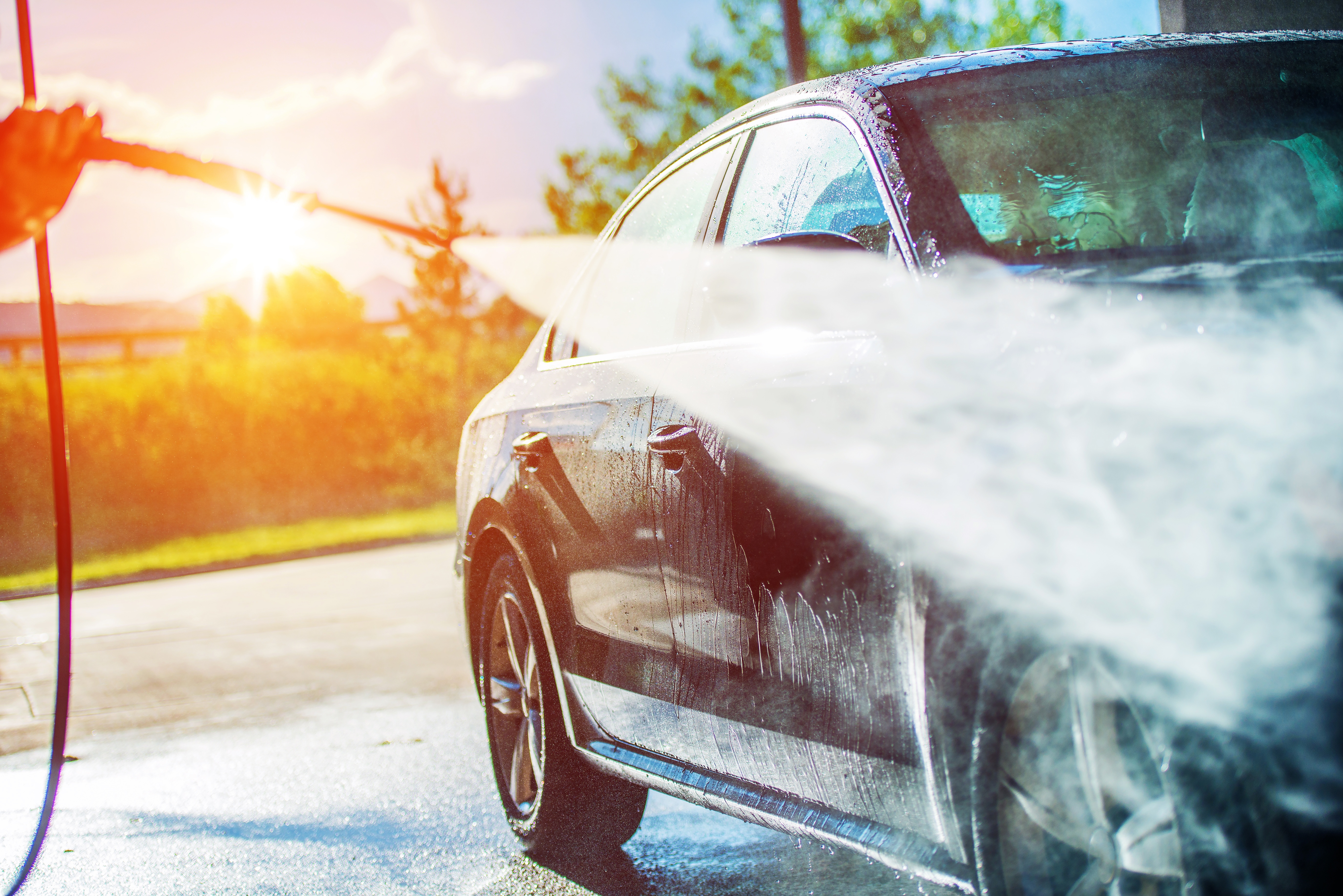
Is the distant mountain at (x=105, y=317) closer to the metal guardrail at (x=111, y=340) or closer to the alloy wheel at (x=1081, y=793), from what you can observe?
the metal guardrail at (x=111, y=340)

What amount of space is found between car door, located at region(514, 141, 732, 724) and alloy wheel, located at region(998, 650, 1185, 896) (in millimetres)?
1211

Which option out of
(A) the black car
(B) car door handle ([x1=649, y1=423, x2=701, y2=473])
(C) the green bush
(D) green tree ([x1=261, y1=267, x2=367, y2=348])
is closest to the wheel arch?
(A) the black car

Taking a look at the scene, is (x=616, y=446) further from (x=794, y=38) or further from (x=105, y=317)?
(x=105, y=317)

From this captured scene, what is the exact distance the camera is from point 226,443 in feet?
99.6

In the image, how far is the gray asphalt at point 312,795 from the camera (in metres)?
4.08

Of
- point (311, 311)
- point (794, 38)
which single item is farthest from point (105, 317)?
point (794, 38)

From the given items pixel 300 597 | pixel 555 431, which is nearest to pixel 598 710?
pixel 555 431

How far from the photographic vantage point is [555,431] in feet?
12.6

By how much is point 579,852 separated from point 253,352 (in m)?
30.0

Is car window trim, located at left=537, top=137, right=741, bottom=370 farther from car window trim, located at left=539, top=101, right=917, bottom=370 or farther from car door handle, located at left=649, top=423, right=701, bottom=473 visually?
car door handle, located at left=649, top=423, right=701, bottom=473

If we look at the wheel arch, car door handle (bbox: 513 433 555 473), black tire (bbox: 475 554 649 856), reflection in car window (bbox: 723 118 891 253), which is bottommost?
black tire (bbox: 475 554 649 856)

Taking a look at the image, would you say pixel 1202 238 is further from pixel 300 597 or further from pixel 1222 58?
pixel 300 597

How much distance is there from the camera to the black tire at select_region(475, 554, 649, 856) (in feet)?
13.1

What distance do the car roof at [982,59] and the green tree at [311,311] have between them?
32896mm
